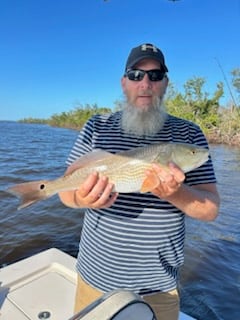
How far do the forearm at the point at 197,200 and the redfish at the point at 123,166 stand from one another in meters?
0.13

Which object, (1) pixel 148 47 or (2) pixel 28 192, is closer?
(2) pixel 28 192

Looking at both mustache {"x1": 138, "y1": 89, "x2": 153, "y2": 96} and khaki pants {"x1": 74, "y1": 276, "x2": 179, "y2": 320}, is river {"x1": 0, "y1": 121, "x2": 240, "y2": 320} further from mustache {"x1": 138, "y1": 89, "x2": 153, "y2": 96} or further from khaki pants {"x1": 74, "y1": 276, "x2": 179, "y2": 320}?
mustache {"x1": 138, "y1": 89, "x2": 153, "y2": 96}

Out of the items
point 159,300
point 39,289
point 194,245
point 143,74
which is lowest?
point 194,245

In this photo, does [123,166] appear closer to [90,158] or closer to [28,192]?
[90,158]

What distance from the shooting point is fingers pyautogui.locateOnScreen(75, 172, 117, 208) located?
5.53 ft

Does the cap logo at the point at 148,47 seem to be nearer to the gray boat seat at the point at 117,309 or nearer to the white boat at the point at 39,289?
the gray boat seat at the point at 117,309

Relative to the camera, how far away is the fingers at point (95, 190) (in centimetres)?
168

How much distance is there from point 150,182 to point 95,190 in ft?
0.92

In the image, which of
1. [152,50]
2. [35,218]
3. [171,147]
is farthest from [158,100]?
[35,218]

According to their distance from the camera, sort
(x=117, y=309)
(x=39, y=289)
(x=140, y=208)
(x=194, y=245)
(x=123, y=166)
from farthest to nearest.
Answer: (x=194, y=245) → (x=39, y=289) → (x=140, y=208) → (x=123, y=166) → (x=117, y=309)

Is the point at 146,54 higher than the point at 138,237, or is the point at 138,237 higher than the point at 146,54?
the point at 146,54

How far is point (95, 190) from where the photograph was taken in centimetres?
168

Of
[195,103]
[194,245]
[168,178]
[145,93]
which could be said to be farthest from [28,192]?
[195,103]

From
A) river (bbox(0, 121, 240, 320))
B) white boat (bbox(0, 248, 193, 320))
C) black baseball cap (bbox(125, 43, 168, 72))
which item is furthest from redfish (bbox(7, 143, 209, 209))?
river (bbox(0, 121, 240, 320))
